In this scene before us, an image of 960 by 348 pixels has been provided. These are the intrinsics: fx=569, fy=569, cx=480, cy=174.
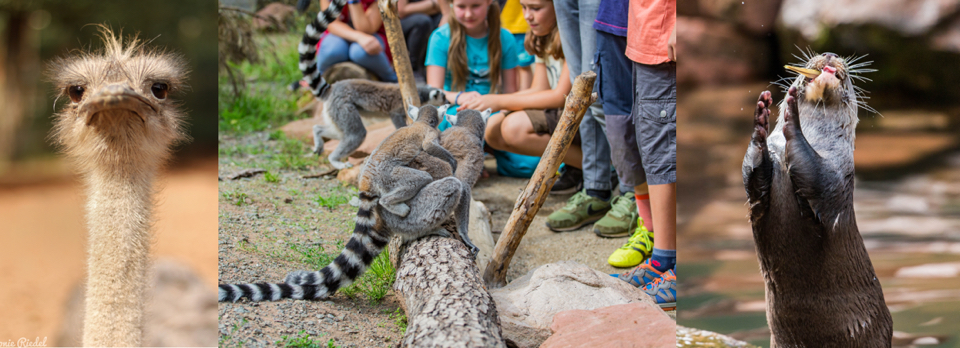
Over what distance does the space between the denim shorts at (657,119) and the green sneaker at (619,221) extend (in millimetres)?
1216

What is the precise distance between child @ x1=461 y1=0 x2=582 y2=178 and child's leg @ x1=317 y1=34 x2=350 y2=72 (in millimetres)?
1956

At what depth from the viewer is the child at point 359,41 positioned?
540 centimetres

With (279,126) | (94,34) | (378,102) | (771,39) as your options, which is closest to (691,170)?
(771,39)

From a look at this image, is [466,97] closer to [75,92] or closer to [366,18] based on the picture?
[366,18]

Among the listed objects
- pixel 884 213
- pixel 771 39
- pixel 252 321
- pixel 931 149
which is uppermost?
pixel 771 39

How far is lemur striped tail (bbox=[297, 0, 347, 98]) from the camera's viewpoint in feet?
13.9

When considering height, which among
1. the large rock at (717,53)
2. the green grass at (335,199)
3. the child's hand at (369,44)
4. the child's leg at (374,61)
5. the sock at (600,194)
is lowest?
the green grass at (335,199)

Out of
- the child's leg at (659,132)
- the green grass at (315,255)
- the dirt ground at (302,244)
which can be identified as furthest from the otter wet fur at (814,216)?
the green grass at (315,255)

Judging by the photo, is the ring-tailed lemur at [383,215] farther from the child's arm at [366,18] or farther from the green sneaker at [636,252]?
the child's arm at [366,18]

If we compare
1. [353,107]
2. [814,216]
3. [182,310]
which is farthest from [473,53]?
[814,216]

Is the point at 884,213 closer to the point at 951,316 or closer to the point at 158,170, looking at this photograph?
the point at 951,316

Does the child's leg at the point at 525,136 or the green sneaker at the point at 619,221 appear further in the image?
the child's leg at the point at 525,136

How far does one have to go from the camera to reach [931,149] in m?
1.42

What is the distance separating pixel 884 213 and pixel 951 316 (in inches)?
11.4
